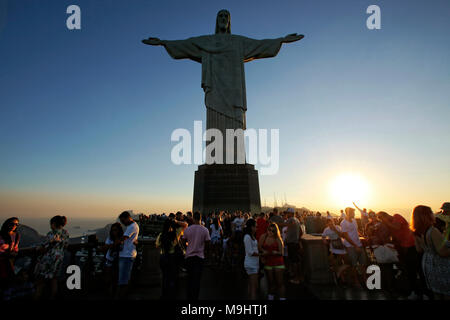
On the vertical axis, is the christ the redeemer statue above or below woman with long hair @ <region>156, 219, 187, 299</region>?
above

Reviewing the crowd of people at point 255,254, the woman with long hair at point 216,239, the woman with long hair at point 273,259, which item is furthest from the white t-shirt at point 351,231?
the woman with long hair at point 216,239

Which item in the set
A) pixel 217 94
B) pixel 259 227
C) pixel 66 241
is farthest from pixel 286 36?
pixel 66 241

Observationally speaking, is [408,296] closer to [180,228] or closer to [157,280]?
[180,228]

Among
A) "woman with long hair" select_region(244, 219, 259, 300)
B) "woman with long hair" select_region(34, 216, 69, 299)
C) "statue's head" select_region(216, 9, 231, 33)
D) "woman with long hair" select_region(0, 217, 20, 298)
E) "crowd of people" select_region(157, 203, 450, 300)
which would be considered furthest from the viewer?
"statue's head" select_region(216, 9, 231, 33)

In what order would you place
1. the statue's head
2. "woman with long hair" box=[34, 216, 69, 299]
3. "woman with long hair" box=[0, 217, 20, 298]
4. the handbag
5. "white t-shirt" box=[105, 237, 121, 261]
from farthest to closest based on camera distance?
the statue's head
the handbag
"white t-shirt" box=[105, 237, 121, 261]
"woman with long hair" box=[34, 216, 69, 299]
"woman with long hair" box=[0, 217, 20, 298]

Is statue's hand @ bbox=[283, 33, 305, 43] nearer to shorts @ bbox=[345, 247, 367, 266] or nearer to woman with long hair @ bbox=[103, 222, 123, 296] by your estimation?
shorts @ bbox=[345, 247, 367, 266]

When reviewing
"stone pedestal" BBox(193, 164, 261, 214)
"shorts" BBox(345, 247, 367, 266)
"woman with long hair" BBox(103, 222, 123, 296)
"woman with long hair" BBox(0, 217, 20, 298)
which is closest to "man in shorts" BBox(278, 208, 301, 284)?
"shorts" BBox(345, 247, 367, 266)
